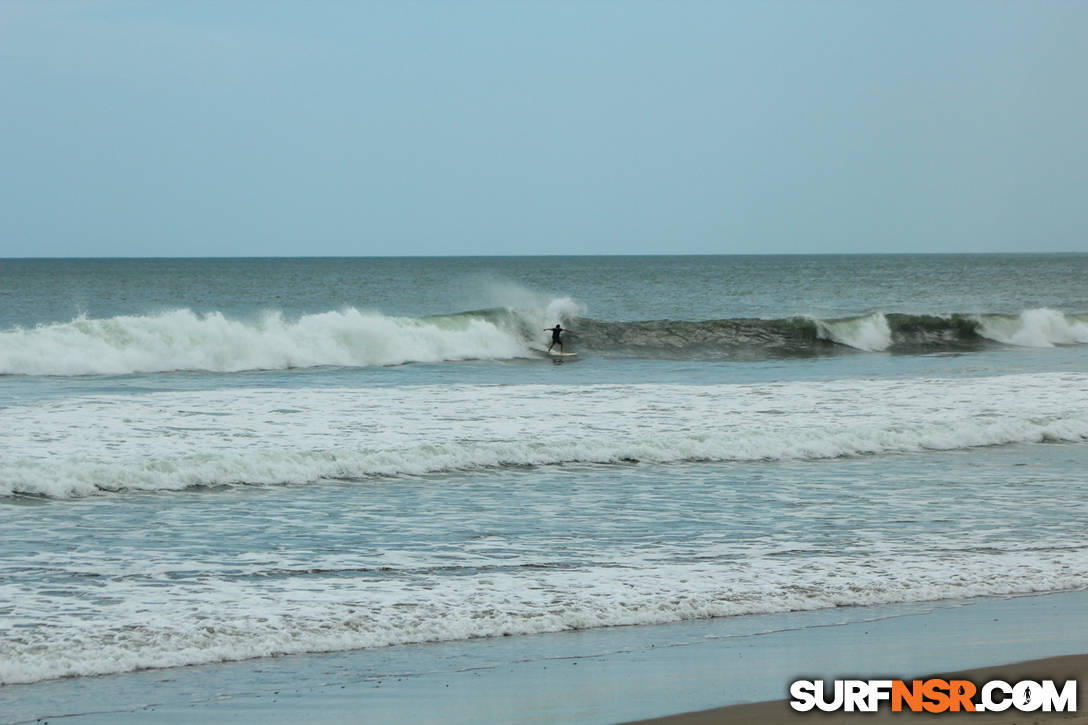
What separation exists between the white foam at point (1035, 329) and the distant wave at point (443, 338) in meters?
0.04

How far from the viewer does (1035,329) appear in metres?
34.8

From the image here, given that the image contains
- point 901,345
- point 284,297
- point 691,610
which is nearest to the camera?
point 691,610

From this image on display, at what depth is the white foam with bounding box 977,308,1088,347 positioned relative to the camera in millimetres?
34188

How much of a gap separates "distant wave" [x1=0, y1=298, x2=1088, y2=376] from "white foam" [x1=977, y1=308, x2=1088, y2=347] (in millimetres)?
37

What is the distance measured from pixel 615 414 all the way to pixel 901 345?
2029 cm

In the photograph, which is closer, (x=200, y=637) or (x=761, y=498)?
(x=200, y=637)

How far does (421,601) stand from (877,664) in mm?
2654

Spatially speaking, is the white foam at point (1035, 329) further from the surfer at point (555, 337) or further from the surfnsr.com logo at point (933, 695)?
the surfnsr.com logo at point (933, 695)

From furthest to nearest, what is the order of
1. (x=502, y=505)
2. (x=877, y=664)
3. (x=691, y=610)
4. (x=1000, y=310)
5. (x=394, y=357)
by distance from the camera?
(x=1000, y=310), (x=394, y=357), (x=502, y=505), (x=691, y=610), (x=877, y=664)

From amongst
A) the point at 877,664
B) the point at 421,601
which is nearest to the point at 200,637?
the point at 421,601

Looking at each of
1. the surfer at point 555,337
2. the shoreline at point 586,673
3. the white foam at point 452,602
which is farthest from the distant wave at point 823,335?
the shoreline at point 586,673

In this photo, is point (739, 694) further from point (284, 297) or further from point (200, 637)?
point (284, 297)

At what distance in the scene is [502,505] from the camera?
973cm

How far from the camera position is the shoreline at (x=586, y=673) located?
4.89 meters
